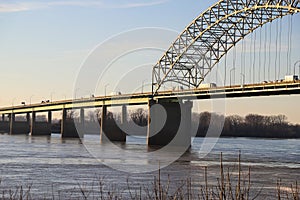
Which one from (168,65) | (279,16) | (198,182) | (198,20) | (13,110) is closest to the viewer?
(198,182)

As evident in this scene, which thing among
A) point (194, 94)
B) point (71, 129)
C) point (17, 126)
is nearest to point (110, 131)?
point (194, 94)

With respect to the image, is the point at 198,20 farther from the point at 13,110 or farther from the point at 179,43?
the point at 13,110

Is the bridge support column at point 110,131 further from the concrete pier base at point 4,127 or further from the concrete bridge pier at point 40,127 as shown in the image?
the concrete pier base at point 4,127

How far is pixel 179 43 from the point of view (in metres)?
87.9

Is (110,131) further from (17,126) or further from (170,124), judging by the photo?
(17,126)

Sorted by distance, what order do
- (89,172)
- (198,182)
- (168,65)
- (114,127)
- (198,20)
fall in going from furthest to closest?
(114,127), (168,65), (198,20), (89,172), (198,182)

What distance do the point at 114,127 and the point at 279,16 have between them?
49066 mm

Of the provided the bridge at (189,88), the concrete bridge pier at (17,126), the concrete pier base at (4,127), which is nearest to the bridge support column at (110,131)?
the bridge at (189,88)

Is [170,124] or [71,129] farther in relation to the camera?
[71,129]

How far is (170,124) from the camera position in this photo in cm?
8638

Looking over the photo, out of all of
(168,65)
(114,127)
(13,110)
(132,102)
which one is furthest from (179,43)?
(13,110)

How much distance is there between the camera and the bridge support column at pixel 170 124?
8538cm

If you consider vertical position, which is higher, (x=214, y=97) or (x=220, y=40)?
(x=220, y=40)

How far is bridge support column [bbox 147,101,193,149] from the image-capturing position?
8538 cm
